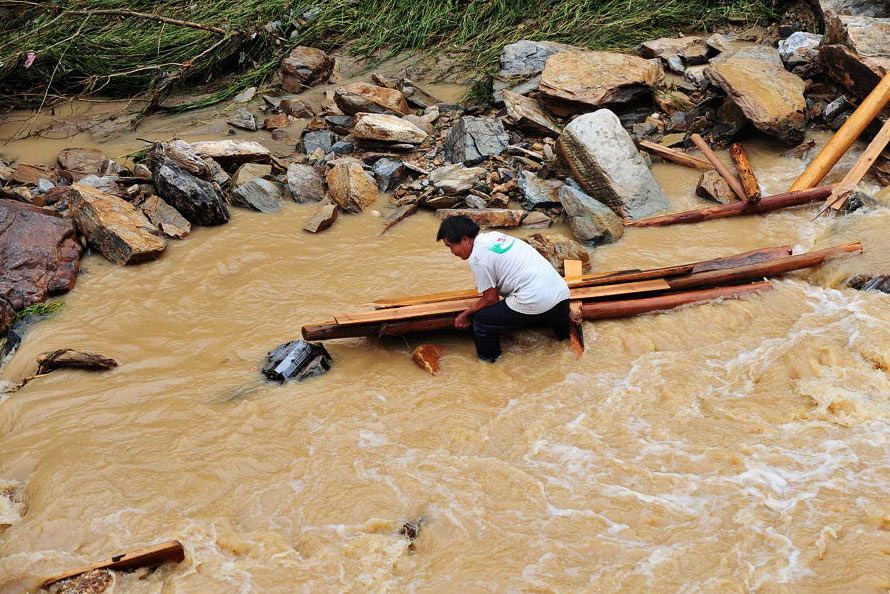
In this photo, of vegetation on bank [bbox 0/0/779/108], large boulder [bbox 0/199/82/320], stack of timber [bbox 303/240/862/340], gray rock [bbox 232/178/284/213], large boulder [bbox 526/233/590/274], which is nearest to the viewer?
stack of timber [bbox 303/240/862/340]

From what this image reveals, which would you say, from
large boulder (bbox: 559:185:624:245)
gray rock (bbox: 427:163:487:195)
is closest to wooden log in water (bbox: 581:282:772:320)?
large boulder (bbox: 559:185:624:245)

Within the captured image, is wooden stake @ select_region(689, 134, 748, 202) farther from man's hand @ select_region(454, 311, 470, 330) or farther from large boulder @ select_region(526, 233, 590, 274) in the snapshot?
man's hand @ select_region(454, 311, 470, 330)

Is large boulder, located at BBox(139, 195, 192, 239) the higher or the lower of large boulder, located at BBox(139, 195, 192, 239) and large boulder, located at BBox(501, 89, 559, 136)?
the higher

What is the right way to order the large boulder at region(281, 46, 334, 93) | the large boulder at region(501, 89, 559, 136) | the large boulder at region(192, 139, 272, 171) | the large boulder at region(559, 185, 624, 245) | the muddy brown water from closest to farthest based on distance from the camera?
1. the muddy brown water
2. the large boulder at region(559, 185, 624, 245)
3. the large boulder at region(192, 139, 272, 171)
4. the large boulder at region(501, 89, 559, 136)
5. the large boulder at region(281, 46, 334, 93)

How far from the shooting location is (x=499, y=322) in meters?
5.28

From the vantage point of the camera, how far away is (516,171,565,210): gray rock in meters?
7.69

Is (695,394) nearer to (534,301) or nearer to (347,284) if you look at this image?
(534,301)

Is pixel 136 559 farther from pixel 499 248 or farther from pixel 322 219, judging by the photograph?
pixel 322 219

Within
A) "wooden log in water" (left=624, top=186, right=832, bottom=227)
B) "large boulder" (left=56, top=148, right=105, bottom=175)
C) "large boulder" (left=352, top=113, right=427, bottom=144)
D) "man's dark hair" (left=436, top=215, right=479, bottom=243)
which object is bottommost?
"wooden log in water" (left=624, top=186, right=832, bottom=227)

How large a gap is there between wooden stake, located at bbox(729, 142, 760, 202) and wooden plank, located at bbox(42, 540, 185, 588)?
6310 mm

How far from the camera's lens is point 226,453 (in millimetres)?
4703

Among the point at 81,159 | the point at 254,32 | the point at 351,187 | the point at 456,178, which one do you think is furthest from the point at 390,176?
the point at 254,32

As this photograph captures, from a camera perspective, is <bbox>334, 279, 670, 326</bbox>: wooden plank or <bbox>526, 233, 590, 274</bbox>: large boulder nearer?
<bbox>334, 279, 670, 326</bbox>: wooden plank

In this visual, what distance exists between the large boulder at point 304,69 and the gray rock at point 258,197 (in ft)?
11.3
